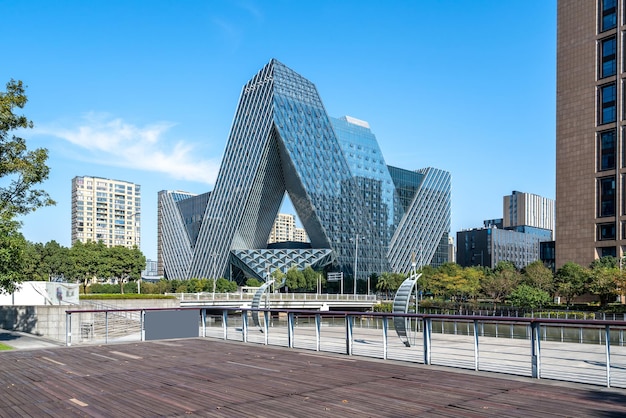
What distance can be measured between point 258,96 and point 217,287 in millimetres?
41860

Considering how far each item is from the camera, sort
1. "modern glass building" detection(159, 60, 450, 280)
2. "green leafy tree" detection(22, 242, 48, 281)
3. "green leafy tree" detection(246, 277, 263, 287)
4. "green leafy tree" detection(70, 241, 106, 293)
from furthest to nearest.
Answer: "modern glass building" detection(159, 60, 450, 280) < "green leafy tree" detection(246, 277, 263, 287) < "green leafy tree" detection(22, 242, 48, 281) < "green leafy tree" detection(70, 241, 106, 293)

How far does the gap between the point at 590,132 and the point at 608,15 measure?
67.4 ft

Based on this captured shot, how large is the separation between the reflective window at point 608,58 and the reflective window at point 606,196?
1841cm

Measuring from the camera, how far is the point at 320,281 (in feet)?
398

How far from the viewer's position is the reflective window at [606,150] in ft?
338

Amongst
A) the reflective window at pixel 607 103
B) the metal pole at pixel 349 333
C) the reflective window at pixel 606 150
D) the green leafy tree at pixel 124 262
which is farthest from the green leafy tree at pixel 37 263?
the reflective window at pixel 607 103

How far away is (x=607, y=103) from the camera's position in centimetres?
10444

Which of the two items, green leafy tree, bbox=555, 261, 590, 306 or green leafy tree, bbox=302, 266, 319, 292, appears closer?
green leafy tree, bbox=555, 261, 590, 306

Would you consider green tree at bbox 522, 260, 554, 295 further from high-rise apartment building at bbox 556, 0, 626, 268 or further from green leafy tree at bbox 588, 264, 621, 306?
high-rise apartment building at bbox 556, 0, 626, 268

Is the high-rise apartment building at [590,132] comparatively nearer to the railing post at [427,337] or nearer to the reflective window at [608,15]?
the reflective window at [608,15]

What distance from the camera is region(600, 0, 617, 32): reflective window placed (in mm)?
104656

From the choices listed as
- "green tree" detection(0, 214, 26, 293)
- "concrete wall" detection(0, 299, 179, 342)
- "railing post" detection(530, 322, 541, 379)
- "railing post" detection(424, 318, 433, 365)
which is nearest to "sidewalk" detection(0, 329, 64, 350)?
"green tree" detection(0, 214, 26, 293)

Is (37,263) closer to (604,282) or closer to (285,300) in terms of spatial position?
(285,300)

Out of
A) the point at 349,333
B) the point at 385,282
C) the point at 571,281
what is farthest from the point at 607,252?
the point at 349,333
